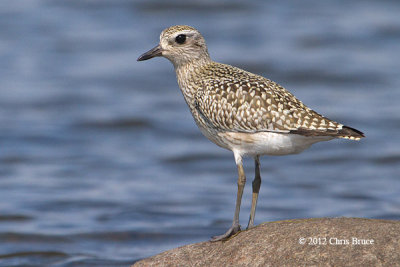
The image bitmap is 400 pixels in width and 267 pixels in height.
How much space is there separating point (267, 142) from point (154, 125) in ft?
34.6

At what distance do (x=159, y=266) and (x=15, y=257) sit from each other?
4028mm

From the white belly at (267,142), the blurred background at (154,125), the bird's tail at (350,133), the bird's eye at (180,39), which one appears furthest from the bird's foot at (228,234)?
the blurred background at (154,125)

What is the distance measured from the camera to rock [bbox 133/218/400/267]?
7.48 metres

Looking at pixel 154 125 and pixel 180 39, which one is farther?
pixel 154 125

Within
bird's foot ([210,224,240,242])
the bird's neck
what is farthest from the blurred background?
the bird's neck

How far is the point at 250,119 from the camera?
9023 mm

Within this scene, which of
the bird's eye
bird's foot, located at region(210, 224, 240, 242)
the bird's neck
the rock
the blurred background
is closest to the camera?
the rock

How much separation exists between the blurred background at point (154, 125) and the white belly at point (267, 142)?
11.1ft

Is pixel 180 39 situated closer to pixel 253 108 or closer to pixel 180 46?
pixel 180 46

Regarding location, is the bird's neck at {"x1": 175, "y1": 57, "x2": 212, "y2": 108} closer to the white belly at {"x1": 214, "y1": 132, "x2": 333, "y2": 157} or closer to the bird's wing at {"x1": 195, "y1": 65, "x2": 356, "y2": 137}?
the bird's wing at {"x1": 195, "y1": 65, "x2": 356, "y2": 137}

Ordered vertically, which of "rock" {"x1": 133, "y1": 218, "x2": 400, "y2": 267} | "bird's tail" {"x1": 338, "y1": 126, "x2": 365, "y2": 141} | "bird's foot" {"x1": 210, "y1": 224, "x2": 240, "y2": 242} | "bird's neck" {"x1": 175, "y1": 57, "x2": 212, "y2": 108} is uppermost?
"bird's neck" {"x1": 175, "y1": 57, "x2": 212, "y2": 108}

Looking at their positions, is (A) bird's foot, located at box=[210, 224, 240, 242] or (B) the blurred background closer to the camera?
(A) bird's foot, located at box=[210, 224, 240, 242]

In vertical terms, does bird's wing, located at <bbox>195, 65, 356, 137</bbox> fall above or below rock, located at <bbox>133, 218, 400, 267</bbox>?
above

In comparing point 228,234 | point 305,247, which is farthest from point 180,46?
point 305,247
